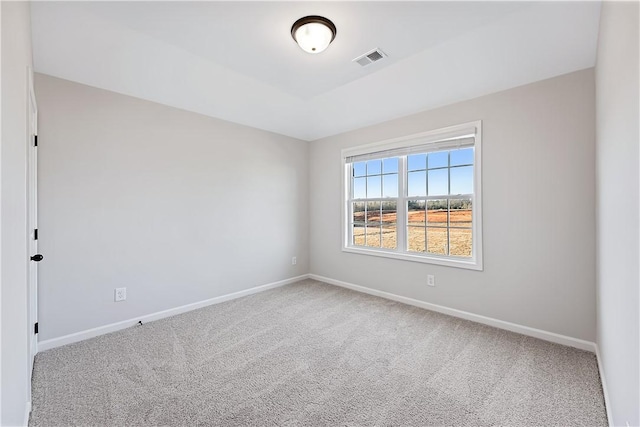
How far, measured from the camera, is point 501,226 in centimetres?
280

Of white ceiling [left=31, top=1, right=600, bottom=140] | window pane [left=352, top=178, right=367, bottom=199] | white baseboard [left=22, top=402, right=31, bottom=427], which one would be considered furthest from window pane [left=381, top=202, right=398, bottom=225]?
white baseboard [left=22, top=402, right=31, bottom=427]

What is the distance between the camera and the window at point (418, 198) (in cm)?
308

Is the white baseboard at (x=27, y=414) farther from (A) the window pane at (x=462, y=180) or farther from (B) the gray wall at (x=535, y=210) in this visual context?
(A) the window pane at (x=462, y=180)

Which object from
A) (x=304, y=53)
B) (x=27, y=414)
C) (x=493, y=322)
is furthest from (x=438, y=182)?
(x=27, y=414)

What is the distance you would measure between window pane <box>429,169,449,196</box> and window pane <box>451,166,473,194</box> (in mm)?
80

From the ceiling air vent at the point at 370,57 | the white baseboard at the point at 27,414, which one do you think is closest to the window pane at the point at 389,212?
the ceiling air vent at the point at 370,57

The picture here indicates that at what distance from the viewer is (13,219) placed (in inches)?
48.2

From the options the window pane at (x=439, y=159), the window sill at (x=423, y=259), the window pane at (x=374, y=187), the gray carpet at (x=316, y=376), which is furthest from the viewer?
the window pane at (x=374, y=187)

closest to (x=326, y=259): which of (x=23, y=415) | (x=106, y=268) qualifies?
(x=106, y=268)

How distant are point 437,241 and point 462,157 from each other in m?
1.02

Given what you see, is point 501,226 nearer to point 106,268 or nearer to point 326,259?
point 326,259

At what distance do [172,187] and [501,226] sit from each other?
3.55 meters

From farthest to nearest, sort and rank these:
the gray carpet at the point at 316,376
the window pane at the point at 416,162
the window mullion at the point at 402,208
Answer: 1. the window mullion at the point at 402,208
2. the window pane at the point at 416,162
3. the gray carpet at the point at 316,376

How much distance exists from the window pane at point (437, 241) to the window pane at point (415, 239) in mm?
76
